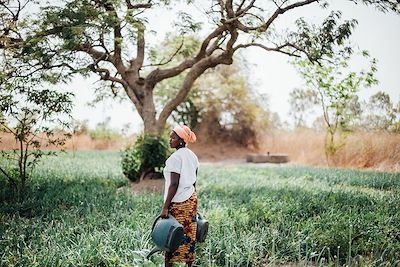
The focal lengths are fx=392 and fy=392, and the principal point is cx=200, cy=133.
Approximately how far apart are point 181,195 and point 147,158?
6.30 meters

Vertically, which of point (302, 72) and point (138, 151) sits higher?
point (302, 72)

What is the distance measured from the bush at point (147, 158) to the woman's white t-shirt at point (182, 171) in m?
6.12

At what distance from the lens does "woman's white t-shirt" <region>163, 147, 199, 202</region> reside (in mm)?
3342

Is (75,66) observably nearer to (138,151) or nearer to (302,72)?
(138,151)

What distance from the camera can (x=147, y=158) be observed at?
9.59m

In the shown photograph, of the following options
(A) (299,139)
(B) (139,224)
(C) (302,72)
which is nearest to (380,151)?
(C) (302,72)

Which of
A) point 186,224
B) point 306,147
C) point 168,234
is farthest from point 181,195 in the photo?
point 306,147

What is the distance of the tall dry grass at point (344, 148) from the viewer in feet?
31.6

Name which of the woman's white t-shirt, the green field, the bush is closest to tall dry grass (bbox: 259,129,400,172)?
the green field

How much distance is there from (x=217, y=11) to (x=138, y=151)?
12.5 ft

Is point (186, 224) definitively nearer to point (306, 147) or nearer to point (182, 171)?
point (182, 171)

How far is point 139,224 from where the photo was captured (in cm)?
461

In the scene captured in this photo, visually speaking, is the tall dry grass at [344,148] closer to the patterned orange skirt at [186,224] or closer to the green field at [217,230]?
the green field at [217,230]

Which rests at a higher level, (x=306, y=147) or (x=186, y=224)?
(x=306, y=147)
